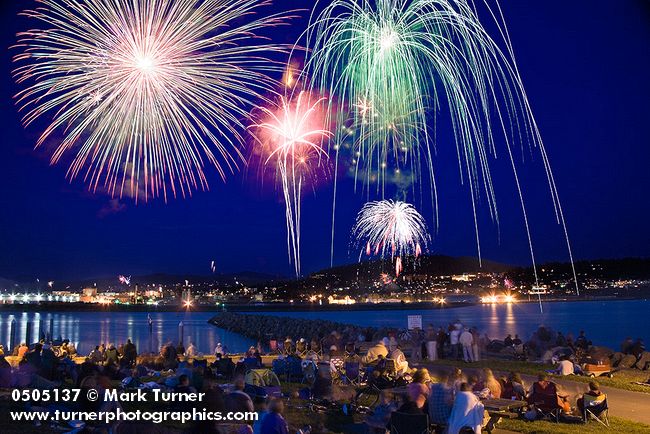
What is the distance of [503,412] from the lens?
10688 mm

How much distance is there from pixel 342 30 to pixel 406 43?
80.4 inches

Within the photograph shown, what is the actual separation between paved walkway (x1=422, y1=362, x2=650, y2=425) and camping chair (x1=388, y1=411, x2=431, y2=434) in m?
4.93

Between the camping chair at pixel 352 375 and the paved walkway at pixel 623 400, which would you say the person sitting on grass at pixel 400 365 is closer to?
the camping chair at pixel 352 375

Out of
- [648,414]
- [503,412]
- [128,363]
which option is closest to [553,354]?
[648,414]

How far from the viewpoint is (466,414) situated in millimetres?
8102

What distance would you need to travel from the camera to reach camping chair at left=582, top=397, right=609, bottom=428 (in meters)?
10.0

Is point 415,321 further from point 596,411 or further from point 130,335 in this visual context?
point 130,335

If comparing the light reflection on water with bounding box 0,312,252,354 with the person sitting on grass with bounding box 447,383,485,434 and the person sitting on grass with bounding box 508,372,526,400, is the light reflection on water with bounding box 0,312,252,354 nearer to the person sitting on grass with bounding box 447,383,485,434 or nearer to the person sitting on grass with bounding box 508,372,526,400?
the person sitting on grass with bounding box 508,372,526,400

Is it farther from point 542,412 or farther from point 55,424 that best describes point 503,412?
point 55,424

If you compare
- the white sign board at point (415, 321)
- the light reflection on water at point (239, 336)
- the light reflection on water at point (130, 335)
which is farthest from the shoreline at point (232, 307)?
the white sign board at point (415, 321)

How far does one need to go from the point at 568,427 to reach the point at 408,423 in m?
3.48

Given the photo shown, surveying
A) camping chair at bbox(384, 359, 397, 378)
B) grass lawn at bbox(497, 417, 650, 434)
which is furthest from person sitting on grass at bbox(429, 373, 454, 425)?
camping chair at bbox(384, 359, 397, 378)

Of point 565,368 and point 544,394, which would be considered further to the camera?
point 565,368

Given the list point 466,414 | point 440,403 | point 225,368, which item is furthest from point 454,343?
point 466,414
